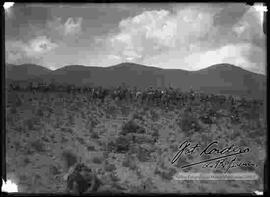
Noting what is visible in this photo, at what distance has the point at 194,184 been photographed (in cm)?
775

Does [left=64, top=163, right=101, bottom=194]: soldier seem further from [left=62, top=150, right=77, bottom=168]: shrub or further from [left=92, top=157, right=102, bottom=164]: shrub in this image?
[left=92, top=157, right=102, bottom=164]: shrub

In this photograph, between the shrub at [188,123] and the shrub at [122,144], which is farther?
the shrub at [188,123]

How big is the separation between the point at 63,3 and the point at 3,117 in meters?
2.80

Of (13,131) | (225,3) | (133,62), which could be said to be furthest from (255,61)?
(13,131)

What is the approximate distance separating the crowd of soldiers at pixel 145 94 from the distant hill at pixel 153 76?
5.1 inches

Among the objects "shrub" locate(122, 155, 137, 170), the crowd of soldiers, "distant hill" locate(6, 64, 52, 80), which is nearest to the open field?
"shrub" locate(122, 155, 137, 170)

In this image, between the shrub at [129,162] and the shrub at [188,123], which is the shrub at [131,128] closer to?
the shrub at [129,162]

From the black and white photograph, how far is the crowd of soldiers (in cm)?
2

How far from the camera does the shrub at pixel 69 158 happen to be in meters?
7.75

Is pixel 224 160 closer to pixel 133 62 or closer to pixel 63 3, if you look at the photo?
pixel 133 62

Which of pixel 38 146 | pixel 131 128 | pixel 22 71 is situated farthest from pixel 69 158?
pixel 22 71

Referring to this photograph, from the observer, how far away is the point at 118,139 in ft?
26.0

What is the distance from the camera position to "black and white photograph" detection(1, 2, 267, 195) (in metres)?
7.78

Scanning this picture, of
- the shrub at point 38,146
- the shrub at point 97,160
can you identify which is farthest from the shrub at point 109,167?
the shrub at point 38,146
